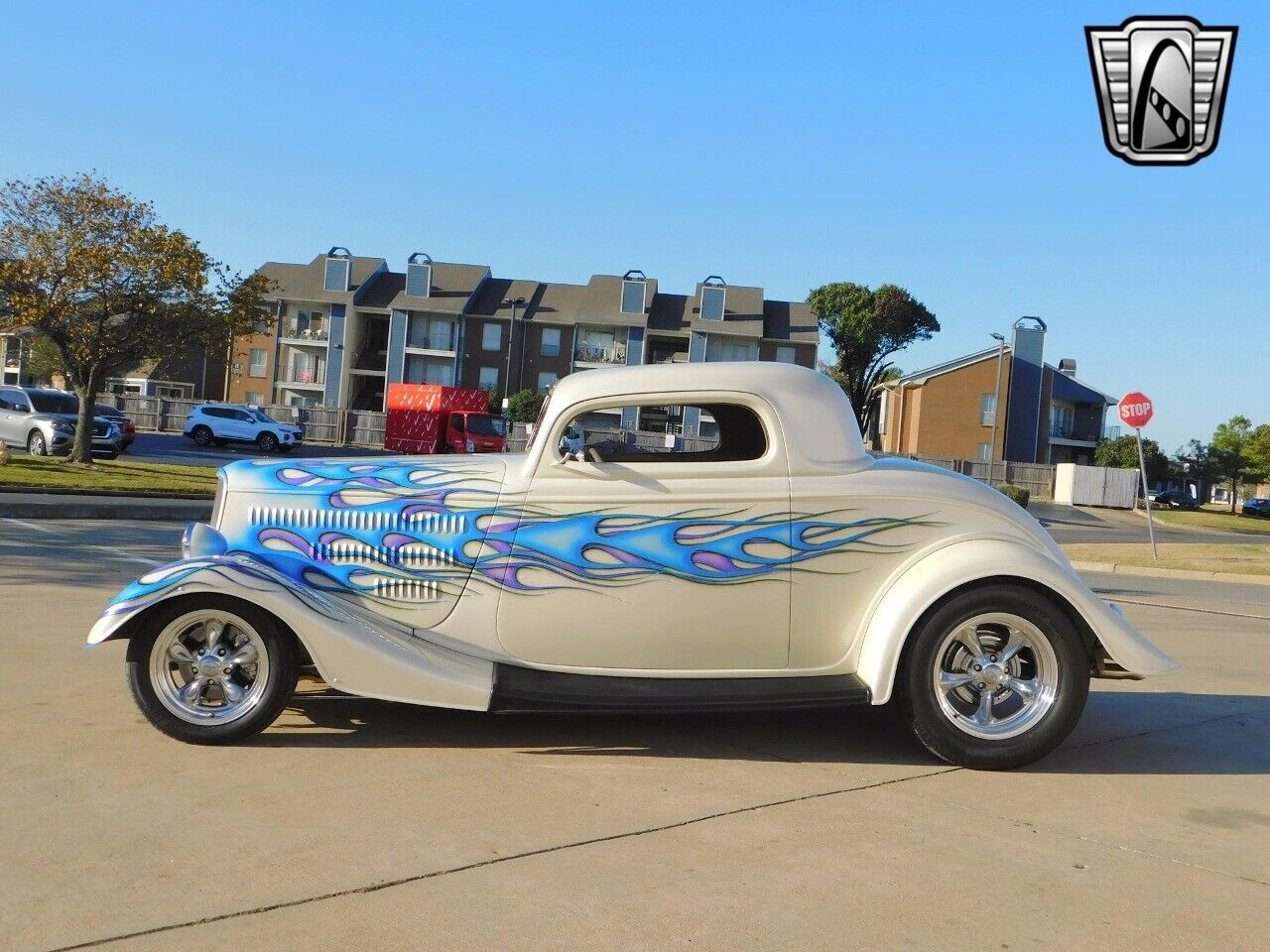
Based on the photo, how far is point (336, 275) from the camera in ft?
233

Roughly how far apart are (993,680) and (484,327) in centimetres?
6535

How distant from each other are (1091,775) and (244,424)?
150ft

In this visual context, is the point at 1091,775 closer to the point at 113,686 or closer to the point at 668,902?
the point at 668,902

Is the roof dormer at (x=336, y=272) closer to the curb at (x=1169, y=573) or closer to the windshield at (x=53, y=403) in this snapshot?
the windshield at (x=53, y=403)

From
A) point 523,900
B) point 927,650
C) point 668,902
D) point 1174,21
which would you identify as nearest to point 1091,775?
point 927,650

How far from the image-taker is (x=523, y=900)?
3646 millimetres

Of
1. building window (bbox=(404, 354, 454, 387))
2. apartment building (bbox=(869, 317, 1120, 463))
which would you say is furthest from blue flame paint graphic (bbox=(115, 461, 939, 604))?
building window (bbox=(404, 354, 454, 387))

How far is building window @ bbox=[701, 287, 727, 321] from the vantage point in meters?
67.3

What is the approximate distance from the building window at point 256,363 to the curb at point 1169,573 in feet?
204

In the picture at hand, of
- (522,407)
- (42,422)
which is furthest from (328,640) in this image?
(522,407)

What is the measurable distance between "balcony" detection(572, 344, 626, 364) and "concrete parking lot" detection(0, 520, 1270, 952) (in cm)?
6198

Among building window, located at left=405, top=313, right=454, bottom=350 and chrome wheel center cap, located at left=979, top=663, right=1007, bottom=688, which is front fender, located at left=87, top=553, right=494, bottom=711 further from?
building window, located at left=405, top=313, right=454, bottom=350

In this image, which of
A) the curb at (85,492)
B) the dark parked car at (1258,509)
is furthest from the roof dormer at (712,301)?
the curb at (85,492)

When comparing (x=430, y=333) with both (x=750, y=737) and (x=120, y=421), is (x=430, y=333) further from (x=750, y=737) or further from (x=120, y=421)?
(x=750, y=737)
